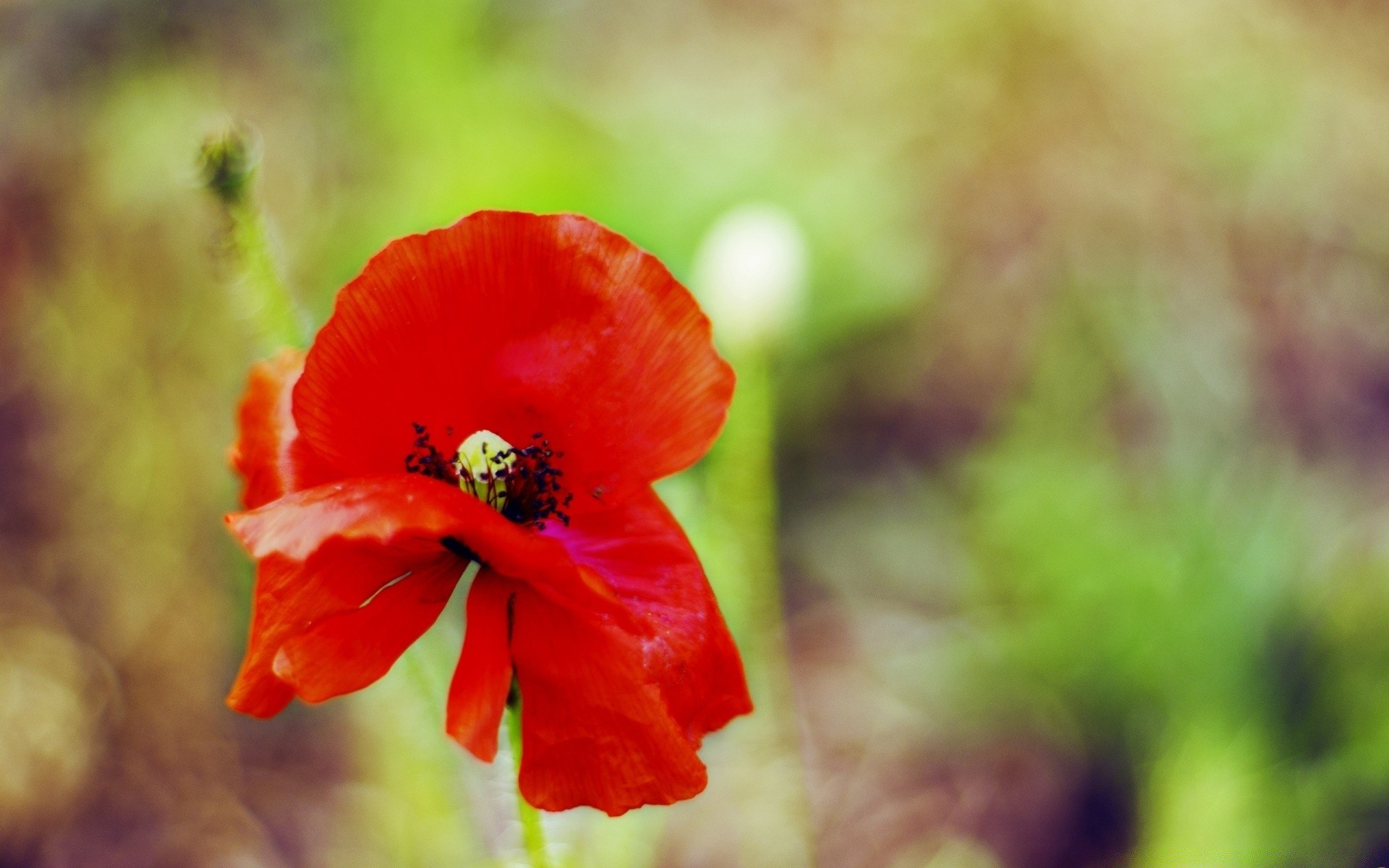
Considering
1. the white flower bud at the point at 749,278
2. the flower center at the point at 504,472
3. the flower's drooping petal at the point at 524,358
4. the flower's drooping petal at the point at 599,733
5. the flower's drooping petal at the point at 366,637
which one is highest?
the white flower bud at the point at 749,278

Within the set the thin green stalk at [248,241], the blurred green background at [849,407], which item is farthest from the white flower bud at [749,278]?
the thin green stalk at [248,241]

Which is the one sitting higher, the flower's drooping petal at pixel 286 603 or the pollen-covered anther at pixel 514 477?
the pollen-covered anther at pixel 514 477

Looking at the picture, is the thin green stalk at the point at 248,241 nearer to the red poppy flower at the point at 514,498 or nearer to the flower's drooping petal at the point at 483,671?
the red poppy flower at the point at 514,498

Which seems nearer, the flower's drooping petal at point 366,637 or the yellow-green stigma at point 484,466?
the flower's drooping petal at point 366,637

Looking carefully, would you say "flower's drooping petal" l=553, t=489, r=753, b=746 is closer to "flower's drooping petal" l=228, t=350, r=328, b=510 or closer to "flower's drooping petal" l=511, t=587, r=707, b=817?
"flower's drooping petal" l=511, t=587, r=707, b=817

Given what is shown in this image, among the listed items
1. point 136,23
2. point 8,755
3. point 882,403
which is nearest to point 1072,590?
point 882,403

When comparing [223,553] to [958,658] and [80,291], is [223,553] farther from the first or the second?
[958,658]

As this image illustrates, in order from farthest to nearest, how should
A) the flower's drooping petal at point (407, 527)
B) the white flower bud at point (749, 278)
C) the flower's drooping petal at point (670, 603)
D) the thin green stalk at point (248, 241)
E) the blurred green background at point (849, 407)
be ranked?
the blurred green background at point (849, 407) → the white flower bud at point (749, 278) → the thin green stalk at point (248, 241) → the flower's drooping petal at point (670, 603) → the flower's drooping petal at point (407, 527)
